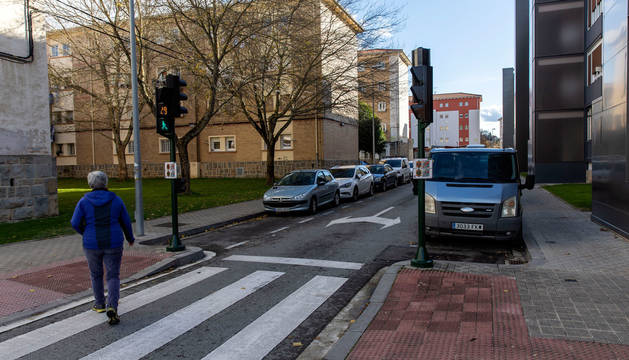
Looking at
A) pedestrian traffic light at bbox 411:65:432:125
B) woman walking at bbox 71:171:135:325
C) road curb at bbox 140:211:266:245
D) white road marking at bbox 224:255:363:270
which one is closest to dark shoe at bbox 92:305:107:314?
woman walking at bbox 71:171:135:325

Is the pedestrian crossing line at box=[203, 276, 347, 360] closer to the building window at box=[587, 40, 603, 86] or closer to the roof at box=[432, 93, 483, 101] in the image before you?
the building window at box=[587, 40, 603, 86]

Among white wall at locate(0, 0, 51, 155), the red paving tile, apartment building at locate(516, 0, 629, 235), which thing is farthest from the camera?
apartment building at locate(516, 0, 629, 235)

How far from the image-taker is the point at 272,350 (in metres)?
4.20

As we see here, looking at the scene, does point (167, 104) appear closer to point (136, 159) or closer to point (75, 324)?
point (136, 159)

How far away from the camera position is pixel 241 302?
5.61m

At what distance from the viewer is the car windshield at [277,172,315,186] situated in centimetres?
1546

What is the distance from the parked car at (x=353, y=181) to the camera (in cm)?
Answer: 1860

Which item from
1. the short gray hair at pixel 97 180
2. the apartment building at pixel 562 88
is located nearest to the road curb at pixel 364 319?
the short gray hair at pixel 97 180

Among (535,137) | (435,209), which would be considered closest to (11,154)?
(435,209)

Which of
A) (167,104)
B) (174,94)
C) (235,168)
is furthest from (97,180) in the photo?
(235,168)

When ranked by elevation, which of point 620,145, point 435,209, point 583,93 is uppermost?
point 583,93

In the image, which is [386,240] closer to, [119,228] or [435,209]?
[435,209]

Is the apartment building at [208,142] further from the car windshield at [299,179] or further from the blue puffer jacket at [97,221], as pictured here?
the blue puffer jacket at [97,221]

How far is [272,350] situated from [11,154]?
1142 cm
